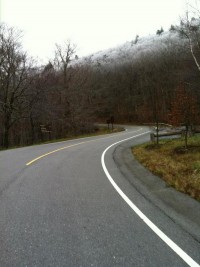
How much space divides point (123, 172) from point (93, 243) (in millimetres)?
6787

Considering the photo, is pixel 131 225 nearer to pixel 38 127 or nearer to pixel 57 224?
pixel 57 224

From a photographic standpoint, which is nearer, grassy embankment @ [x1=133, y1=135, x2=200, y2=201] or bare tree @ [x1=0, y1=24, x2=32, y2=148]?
grassy embankment @ [x1=133, y1=135, x2=200, y2=201]

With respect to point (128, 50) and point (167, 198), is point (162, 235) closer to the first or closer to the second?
point (167, 198)

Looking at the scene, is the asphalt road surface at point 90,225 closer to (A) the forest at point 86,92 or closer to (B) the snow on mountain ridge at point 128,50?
(A) the forest at point 86,92

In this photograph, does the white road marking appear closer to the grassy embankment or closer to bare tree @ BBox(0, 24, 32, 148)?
the grassy embankment

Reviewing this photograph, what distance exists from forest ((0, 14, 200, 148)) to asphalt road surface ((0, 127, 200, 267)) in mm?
8909

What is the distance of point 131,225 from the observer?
5910 mm

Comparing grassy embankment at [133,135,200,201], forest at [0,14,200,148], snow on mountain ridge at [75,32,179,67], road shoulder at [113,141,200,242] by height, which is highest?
snow on mountain ridge at [75,32,179,67]

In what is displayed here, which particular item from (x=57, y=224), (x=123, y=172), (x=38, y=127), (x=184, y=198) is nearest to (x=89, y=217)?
(x=57, y=224)

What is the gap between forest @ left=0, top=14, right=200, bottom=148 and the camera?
27091 mm

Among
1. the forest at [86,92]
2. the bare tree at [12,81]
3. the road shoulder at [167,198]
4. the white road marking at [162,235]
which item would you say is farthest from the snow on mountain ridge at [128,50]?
the white road marking at [162,235]

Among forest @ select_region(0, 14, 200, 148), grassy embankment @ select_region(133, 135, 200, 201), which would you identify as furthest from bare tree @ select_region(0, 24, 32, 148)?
grassy embankment @ select_region(133, 135, 200, 201)

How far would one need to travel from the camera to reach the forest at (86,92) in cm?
2709

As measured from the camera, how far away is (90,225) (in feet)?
19.3
